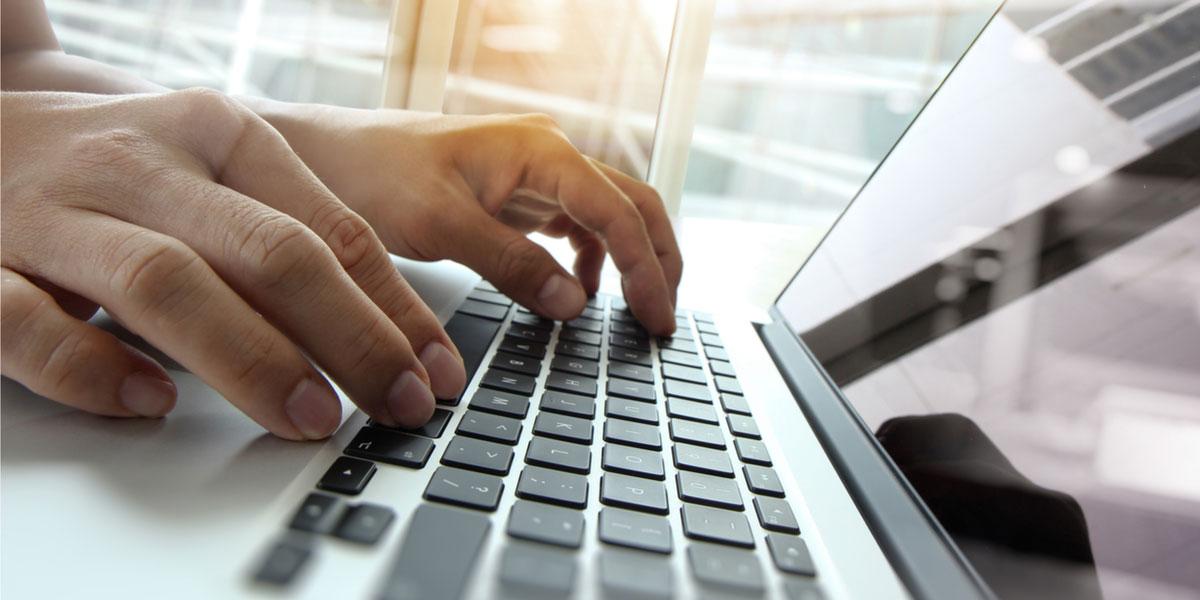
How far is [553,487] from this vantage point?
11.5 inches

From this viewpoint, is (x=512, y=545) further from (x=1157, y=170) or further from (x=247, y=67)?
(x=247, y=67)

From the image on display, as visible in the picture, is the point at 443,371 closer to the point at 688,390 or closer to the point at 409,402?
the point at 409,402

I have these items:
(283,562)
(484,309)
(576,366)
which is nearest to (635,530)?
(283,562)

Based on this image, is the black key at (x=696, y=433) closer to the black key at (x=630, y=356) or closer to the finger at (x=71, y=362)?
the black key at (x=630, y=356)

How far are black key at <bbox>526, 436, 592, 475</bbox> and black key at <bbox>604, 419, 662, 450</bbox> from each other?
0.11 feet

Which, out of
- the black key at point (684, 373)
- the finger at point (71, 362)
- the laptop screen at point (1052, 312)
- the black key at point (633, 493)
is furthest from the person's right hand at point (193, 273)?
the laptop screen at point (1052, 312)

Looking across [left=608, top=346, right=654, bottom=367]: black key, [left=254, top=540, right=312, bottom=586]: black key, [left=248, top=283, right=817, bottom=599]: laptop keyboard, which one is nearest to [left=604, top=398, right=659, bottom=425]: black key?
[left=248, top=283, right=817, bottom=599]: laptop keyboard

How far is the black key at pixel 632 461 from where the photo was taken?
334mm

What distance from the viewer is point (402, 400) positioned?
322 millimetres

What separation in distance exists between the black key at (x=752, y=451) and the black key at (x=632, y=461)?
0.07 m

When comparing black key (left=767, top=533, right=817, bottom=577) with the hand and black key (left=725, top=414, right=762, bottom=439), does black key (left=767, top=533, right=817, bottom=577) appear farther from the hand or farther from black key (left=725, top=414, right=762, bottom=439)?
Result: the hand

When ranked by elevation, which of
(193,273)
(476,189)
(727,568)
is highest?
(476,189)

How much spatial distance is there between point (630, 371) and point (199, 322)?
318 millimetres

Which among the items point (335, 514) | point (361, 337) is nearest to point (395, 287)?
point (361, 337)
